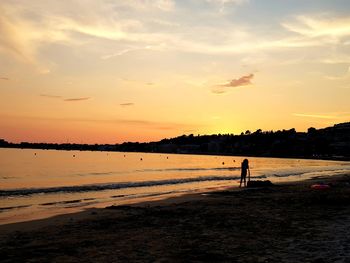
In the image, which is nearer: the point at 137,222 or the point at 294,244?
the point at 294,244

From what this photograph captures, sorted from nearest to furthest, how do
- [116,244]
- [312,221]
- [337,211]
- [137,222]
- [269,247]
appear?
[269,247]
[116,244]
[312,221]
[137,222]
[337,211]

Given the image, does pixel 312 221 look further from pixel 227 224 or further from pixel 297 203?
pixel 297 203

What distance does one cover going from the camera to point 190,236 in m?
12.9

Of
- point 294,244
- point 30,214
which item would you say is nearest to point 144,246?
point 294,244

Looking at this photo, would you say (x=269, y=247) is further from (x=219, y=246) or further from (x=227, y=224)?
(x=227, y=224)

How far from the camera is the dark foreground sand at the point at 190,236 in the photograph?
10.2 metres

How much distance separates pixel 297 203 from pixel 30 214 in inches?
561

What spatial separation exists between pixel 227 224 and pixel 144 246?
466cm

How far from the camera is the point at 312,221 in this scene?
15.2 meters

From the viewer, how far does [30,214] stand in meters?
20.6

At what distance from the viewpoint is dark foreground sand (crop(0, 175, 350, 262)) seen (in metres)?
10.2

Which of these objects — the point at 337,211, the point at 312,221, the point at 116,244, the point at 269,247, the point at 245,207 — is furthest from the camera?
the point at 245,207

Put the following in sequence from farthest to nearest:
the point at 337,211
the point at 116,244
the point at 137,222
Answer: the point at 337,211
the point at 137,222
the point at 116,244

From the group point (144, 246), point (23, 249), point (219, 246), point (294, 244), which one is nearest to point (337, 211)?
point (294, 244)
